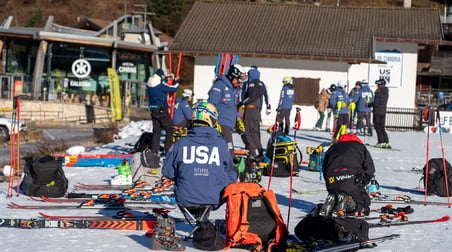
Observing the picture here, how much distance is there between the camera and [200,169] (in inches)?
361

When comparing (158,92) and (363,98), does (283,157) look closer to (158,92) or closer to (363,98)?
(158,92)

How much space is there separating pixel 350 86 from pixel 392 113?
2720mm

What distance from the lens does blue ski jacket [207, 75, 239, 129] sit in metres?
15.1

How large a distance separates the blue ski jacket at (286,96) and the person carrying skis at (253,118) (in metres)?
4.08

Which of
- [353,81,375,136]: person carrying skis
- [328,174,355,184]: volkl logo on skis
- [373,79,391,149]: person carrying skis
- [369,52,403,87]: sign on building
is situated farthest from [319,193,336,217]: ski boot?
[369,52,403,87]: sign on building

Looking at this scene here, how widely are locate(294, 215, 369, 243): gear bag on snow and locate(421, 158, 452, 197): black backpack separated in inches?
198

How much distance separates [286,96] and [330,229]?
1353 centimetres

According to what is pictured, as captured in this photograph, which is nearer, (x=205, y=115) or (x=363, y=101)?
(x=205, y=115)

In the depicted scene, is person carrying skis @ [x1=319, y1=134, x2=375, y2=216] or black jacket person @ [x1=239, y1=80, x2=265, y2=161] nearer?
person carrying skis @ [x1=319, y1=134, x2=375, y2=216]

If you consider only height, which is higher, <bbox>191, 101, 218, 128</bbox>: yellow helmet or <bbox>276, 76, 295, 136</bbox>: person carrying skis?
<bbox>191, 101, 218, 128</bbox>: yellow helmet

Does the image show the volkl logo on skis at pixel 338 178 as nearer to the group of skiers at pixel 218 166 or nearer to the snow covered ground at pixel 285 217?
the group of skiers at pixel 218 166

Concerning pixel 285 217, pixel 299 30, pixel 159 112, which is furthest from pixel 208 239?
pixel 299 30

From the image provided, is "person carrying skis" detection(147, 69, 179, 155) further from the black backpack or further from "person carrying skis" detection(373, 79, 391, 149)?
"person carrying skis" detection(373, 79, 391, 149)

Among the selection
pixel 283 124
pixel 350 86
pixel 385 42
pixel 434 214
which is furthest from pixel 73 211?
pixel 385 42
